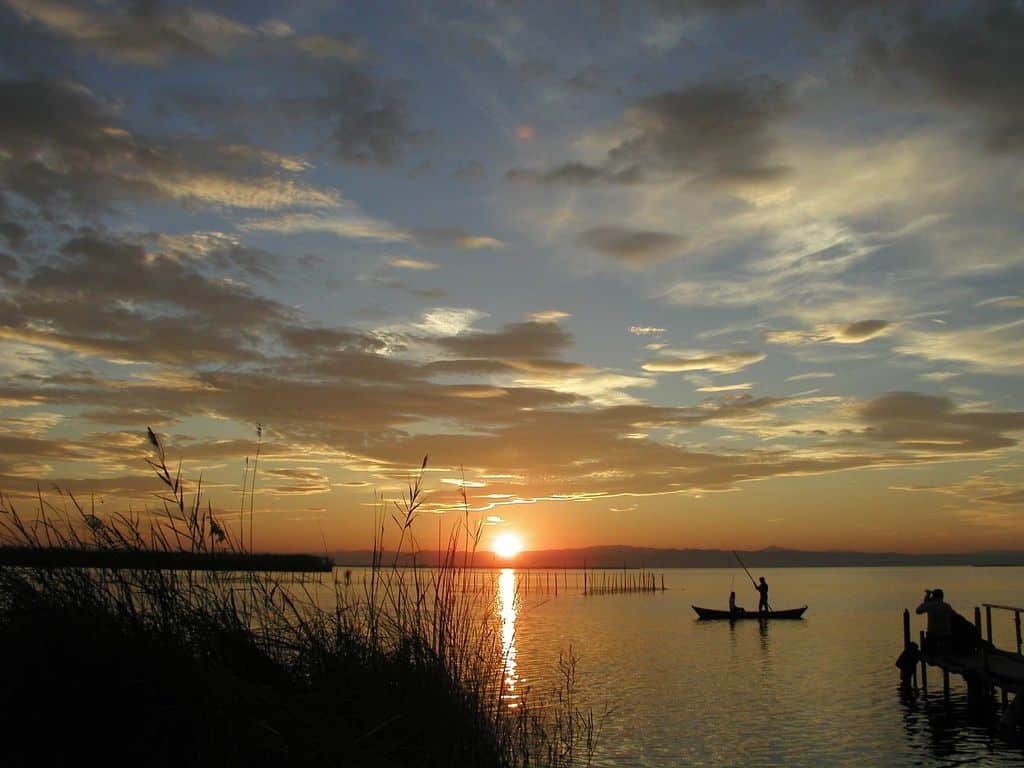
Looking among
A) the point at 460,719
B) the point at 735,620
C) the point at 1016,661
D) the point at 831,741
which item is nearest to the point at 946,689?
the point at 1016,661

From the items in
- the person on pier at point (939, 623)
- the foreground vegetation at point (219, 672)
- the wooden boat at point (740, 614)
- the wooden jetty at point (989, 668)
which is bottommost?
the wooden boat at point (740, 614)

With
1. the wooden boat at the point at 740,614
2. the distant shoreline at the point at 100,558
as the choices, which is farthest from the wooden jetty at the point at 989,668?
the wooden boat at the point at 740,614

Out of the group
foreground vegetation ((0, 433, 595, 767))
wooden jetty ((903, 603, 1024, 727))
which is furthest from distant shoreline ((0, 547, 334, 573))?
wooden jetty ((903, 603, 1024, 727))

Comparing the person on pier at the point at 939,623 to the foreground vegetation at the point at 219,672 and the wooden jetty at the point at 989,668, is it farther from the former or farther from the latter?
the foreground vegetation at the point at 219,672

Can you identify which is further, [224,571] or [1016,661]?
[1016,661]

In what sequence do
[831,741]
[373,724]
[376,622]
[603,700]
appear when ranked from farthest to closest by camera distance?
[603,700] → [831,741] → [376,622] → [373,724]

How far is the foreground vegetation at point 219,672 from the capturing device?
20.1ft

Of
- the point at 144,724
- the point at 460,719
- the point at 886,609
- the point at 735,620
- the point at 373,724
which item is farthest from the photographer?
the point at 886,609

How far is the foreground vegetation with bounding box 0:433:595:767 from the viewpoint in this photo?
6117 millimetres

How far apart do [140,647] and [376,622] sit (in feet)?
10.3

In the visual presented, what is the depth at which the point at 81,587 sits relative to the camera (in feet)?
23.3

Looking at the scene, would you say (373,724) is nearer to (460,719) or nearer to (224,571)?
(460,719)

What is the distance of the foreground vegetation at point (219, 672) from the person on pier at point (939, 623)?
2060cm

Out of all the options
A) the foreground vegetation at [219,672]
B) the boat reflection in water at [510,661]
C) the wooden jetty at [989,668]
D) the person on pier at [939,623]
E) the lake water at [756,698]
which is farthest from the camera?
the person on pier at [939,623]
